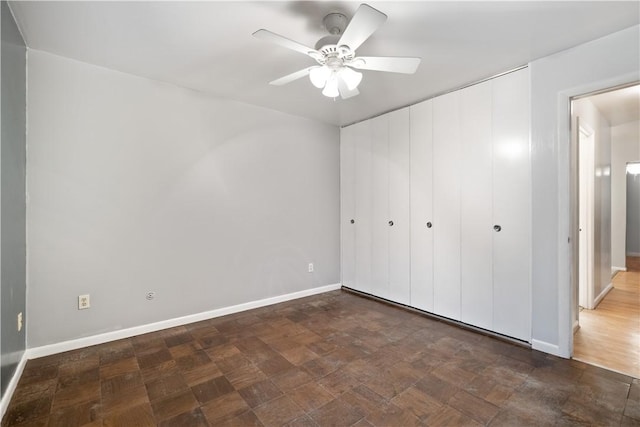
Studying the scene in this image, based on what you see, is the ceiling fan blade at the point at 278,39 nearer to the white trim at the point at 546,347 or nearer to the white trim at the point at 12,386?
the white trim at the point at 12,386

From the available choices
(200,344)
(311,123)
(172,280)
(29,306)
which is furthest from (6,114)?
(311,123)

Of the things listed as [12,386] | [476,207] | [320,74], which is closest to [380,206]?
[476,207]

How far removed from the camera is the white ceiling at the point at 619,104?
3062 mm

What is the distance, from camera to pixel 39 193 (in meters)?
2.29

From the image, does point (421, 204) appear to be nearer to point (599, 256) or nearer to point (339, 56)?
point (339, 56)

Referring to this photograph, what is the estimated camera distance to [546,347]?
233 cm

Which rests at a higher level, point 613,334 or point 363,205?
point 363,205

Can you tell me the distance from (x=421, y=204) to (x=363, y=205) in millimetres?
897

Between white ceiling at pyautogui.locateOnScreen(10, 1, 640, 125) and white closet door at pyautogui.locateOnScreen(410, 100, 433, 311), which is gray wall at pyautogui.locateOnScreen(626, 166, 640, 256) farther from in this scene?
white ceiling at pyautogui.locateOnScreen(10, 1, 640, 125)

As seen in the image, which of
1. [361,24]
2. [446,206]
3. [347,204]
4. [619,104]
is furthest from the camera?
[347,204]

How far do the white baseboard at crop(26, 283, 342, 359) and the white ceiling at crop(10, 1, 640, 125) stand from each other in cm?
236

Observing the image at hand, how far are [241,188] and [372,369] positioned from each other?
2.30m

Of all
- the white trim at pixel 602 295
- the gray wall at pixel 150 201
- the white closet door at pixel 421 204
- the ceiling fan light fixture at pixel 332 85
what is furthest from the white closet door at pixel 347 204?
the white trim at pixel 602 295

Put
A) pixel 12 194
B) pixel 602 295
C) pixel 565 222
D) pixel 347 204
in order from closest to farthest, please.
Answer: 1. pixel 12 194
2. pixel 565 222
3. pixel 602 295
4. pixel 347 204
